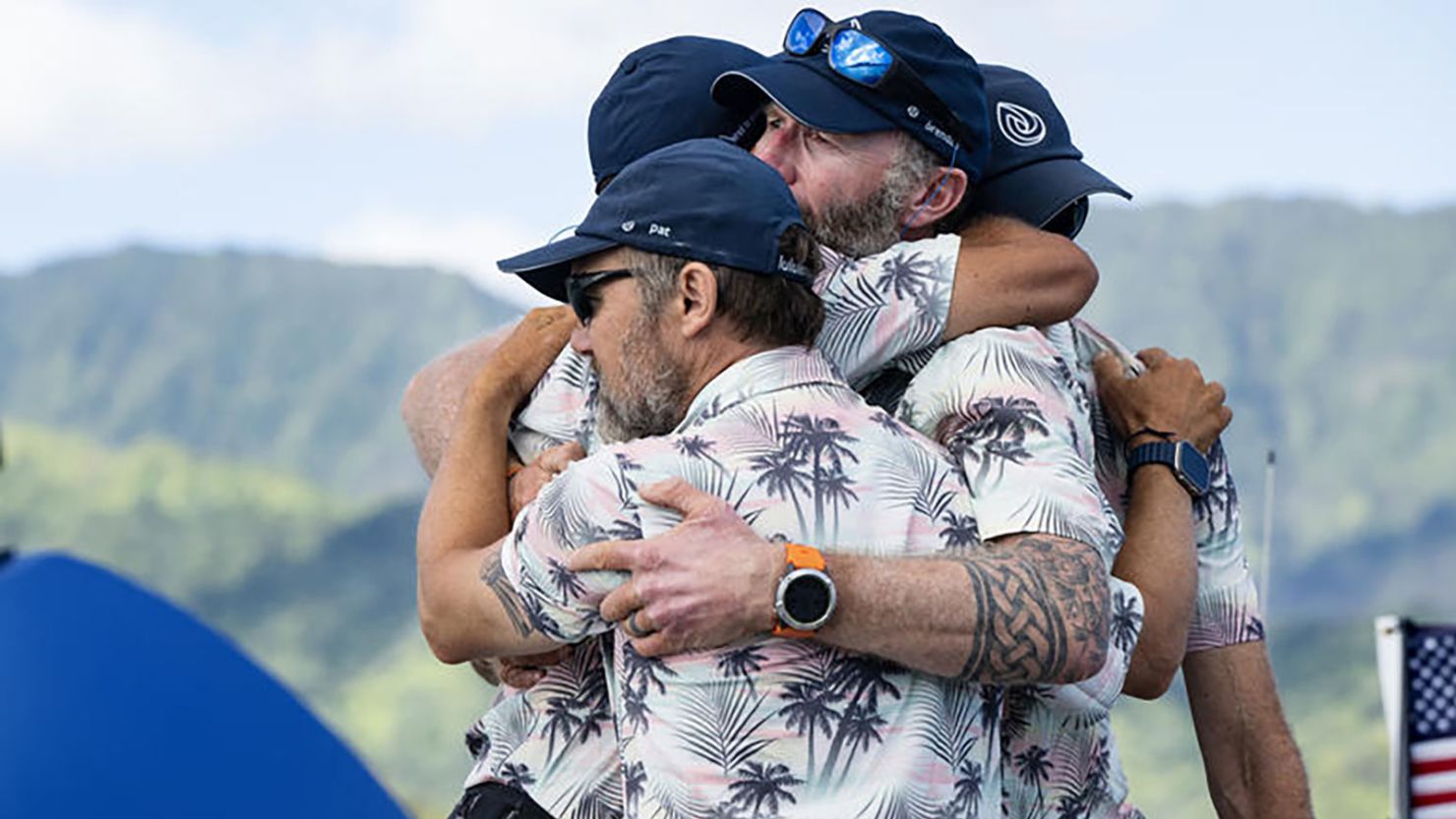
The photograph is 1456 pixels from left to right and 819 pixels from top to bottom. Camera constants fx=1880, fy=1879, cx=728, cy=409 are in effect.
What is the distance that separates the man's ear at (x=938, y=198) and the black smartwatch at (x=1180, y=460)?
1.54ft

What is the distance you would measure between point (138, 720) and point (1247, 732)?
5.95 ft

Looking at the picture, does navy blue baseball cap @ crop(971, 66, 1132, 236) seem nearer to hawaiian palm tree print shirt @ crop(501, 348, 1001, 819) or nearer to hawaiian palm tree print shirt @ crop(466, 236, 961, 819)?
hawaiian palm tree print shirt @ crop(466, 236, 961, 819)

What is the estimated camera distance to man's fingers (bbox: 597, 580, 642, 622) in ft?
6.90

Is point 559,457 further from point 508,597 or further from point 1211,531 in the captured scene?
point 1211,531

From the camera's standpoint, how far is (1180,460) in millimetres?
2744

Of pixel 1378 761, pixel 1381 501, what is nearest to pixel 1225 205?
pixel 1381 501

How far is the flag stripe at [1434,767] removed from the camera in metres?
5.47

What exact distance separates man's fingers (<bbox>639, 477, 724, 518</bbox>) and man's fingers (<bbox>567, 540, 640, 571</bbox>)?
6 centimetres

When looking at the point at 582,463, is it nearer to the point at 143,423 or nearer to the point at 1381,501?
the point at 1381,501

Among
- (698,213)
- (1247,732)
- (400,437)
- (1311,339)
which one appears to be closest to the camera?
(698,213)

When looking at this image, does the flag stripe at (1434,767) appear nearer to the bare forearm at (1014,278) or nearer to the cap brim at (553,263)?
the bare forearm at (1014,278)

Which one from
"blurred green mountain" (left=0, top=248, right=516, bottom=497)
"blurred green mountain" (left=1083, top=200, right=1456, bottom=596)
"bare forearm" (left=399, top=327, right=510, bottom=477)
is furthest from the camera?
"blurred green mountain" (left=0, top=248, right=516, bottom=497)

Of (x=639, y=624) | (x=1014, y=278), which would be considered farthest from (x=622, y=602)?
(x=1014, y=278)

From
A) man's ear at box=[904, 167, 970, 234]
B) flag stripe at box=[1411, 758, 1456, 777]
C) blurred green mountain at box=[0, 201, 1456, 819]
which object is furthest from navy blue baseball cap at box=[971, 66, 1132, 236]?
blurred green mountain at box=[0, 201, 1456, 819]
